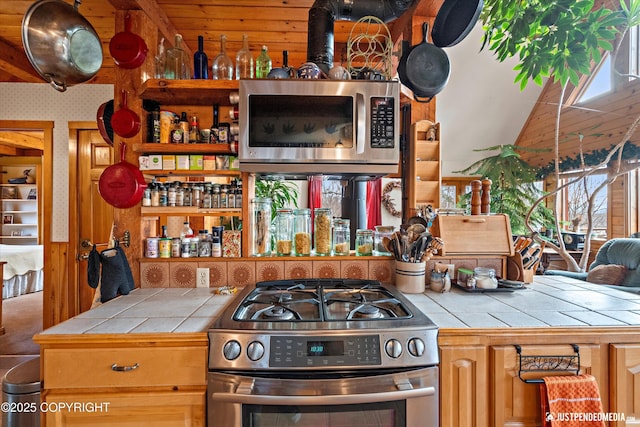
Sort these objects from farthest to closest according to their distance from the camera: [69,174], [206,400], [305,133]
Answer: [69,174], [305,133], [206,400]

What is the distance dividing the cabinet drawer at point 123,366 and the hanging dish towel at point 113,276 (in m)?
0.45

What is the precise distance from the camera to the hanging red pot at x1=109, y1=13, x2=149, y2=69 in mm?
1566

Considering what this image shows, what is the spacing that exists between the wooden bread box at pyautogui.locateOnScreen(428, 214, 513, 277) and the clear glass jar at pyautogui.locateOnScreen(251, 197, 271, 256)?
931 millimetres

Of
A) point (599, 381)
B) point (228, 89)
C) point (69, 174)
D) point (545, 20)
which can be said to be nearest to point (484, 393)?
point (599, 381)

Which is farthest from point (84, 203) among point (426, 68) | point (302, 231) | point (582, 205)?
point (582, 205)

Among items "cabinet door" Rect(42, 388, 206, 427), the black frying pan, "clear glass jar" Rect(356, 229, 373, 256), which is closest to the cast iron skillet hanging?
the black frying pan

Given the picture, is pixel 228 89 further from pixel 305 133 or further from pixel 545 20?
Result: pixel 545 20

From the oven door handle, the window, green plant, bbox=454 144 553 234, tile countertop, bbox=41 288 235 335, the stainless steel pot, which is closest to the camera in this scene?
the oven door handle

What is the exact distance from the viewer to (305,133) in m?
1.46

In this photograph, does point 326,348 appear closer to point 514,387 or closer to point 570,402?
point 514,387

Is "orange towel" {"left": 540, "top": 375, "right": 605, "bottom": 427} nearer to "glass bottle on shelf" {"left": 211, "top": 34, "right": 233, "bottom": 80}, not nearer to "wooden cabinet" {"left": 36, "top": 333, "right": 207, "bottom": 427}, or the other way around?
"wooden cabinet" {"left": 36, "top": 333, "right": 207, "bottom": 427}

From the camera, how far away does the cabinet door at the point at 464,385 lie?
1109mm

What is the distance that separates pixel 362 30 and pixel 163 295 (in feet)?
6.47

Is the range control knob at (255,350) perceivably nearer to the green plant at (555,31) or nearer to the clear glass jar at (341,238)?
the clear glass jar at (341,238)
